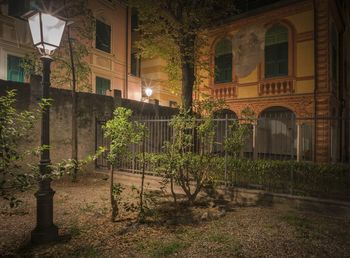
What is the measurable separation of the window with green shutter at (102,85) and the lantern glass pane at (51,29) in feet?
40.5

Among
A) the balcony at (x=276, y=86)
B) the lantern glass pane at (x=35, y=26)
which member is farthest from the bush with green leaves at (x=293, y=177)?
the balcony at (x=276, y=86)

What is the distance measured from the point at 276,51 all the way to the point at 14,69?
43.1ft

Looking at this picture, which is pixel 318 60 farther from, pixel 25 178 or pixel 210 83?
pixel 25 178

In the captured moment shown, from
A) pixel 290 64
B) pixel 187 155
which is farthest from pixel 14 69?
pixel 290 64

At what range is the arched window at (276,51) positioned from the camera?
Result: 14383 mm

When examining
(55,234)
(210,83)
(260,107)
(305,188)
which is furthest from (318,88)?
(55,234)

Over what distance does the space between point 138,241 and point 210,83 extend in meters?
13.6

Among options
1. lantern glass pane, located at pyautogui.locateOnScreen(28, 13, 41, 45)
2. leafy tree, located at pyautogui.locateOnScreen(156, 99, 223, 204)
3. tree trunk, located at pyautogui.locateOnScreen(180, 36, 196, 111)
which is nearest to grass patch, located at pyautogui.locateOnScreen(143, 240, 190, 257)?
leafy tree, located at pyautogui.locateOnScreen(156, 99, 223, 204)

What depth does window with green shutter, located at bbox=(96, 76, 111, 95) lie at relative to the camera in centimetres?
1655

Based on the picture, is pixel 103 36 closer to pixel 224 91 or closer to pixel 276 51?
pixel 224 91

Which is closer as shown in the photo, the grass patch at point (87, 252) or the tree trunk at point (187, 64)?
the grass patch at point (87, 252)

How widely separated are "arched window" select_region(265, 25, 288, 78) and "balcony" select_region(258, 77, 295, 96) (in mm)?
368

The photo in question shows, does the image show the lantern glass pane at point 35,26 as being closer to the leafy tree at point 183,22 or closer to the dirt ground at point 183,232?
the dirt ground at point 183,232

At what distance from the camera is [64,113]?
385 inches
